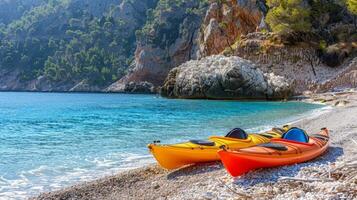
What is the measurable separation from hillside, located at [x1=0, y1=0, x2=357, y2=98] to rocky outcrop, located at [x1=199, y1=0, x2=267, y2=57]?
17 centimetres

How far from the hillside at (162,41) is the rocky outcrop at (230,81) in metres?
0.39

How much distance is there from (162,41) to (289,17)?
166 ft

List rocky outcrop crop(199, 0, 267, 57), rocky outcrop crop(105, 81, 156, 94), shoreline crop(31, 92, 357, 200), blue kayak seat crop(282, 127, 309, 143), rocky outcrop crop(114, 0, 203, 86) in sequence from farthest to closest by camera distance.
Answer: rocky outcrop crop(114, 0, 203, 86), rocky outcrop crop(105, 81, 156, 94), rocky outcrop crop(199, 0, 267, 57), blue kayak seat crop(282, 127, 309, 143), shoreline crop(31, 92, 357, 200)

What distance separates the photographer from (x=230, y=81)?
47.7 m

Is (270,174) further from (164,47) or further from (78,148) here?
(164,47)

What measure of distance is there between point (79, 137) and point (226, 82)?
3075 centimetres

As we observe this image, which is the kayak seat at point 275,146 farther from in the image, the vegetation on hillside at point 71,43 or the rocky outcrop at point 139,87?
the vegetation on hillside at point 71,43

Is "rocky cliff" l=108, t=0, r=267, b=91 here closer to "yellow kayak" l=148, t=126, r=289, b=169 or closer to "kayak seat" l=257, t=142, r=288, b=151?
"yellow kayak" l=148, t=126, r=289, b=169

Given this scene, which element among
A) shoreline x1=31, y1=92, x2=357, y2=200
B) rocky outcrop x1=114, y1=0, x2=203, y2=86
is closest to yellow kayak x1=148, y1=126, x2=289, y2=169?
shoreline x1=31, y1=92, x2=357, y2=200

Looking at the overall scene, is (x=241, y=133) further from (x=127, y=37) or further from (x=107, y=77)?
(x=127, y=37)

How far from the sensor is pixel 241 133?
474 inches

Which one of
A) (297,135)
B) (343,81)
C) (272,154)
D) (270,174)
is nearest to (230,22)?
(343,81)

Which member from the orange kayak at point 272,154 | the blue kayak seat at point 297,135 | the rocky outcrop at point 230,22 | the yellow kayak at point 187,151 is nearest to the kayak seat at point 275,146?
the orange kayak at point 272,154

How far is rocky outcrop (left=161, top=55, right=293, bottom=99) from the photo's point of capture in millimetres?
46844
